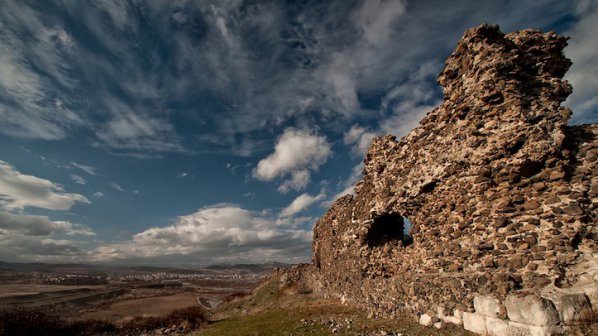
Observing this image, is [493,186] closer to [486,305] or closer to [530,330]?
[486,305]

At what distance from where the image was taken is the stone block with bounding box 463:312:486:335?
302 inches

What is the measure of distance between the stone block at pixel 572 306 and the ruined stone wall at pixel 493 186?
0.25 m

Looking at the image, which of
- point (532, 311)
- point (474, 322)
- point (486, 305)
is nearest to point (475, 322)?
point (474, 322)

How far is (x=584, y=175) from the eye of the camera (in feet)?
25.6

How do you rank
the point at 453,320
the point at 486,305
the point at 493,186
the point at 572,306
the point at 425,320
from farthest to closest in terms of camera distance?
1. the point at 425,320
2. the point at 493,186
3. the point at 453,320
4. the point at 486,305
5. the point at 572,306

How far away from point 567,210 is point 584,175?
1144 mm

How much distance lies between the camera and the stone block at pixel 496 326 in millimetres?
7046

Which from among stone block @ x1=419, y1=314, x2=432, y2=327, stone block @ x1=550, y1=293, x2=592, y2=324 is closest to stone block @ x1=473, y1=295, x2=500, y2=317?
stone block @ x1=550, y1=293, x2=592, y2=324

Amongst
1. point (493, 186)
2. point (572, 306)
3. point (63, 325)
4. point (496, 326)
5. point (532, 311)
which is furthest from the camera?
point (63, 325)

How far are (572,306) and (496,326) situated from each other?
168cm

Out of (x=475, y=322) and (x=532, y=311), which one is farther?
(x=475, y=322)

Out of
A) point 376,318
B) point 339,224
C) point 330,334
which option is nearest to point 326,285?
point 339,224

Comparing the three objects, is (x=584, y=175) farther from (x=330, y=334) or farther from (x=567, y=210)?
(x=330, y=334)

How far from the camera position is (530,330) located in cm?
647
